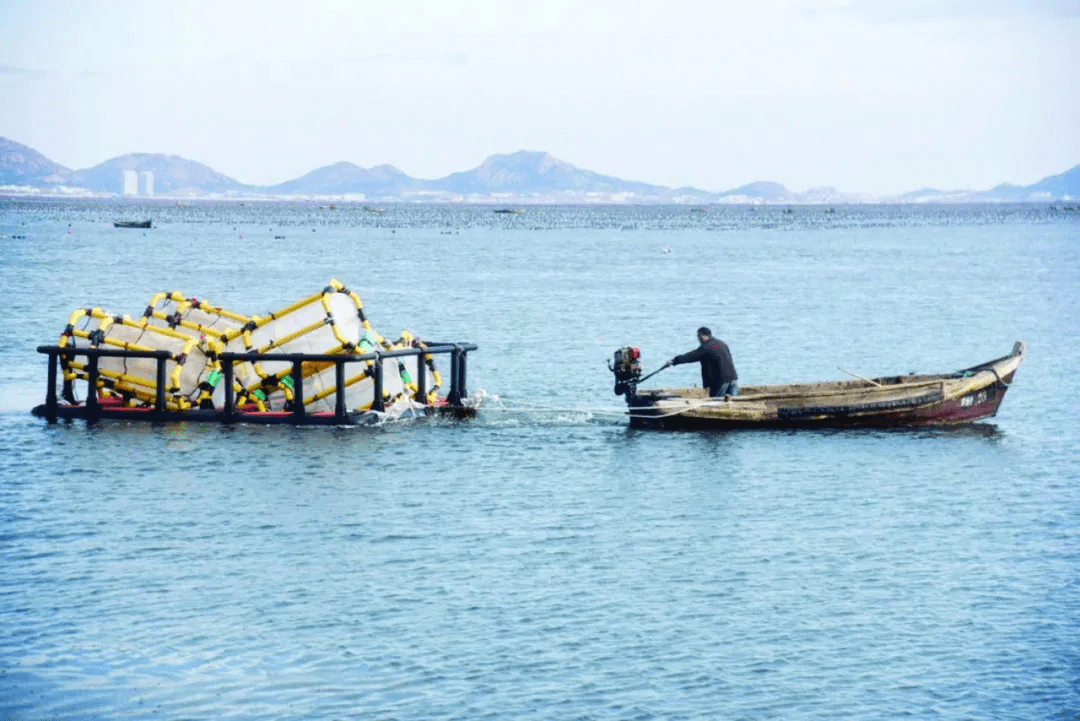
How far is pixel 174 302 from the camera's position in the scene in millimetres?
38562

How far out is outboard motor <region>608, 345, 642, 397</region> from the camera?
35.1 meters

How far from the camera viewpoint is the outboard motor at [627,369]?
35.1 metres

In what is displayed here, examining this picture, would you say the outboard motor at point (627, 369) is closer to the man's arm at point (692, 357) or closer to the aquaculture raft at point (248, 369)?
the man's arm at point (692, 357)

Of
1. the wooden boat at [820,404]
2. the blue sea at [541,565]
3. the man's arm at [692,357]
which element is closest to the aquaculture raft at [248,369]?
the blue sea at [541,565]

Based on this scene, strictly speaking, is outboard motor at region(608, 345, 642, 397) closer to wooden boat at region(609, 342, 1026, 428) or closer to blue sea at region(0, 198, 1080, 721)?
wooden boat at region(609, 342, 1026, 428)

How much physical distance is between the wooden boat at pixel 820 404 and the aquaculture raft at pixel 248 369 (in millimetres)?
4858

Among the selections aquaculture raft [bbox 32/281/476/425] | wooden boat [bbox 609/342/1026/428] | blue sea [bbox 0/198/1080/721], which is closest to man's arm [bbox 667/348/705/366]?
wooden boat [bbox 609/342/1026/428]

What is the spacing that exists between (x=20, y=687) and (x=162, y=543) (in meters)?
6.93

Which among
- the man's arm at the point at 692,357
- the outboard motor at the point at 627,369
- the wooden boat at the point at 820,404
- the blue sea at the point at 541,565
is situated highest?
the man's arm at the point at 692,357

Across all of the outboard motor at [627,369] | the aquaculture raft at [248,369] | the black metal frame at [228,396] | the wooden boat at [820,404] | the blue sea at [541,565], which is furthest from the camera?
the wooden boat at [820,404]

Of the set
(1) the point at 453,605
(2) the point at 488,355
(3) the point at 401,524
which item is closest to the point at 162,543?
(3) the point at 401,524

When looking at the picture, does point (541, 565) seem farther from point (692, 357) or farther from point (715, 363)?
point (715, 363)

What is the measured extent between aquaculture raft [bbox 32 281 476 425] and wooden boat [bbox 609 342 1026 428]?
191 inches

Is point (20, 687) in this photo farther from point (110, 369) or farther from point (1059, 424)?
point (1059, 424)
